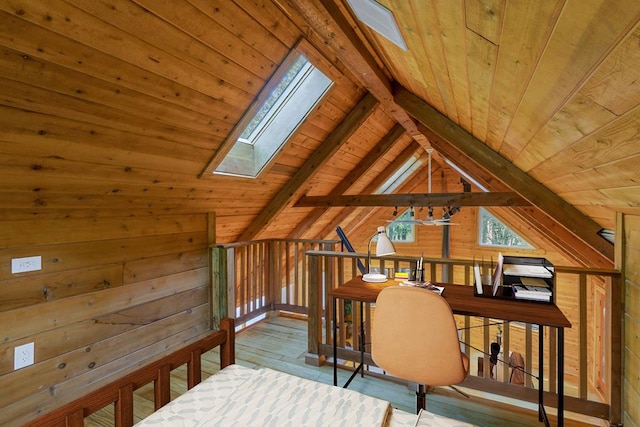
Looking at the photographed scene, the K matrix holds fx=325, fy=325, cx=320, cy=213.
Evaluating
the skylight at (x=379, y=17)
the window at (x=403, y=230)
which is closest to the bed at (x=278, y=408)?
the skylight at (x=379, y=17)

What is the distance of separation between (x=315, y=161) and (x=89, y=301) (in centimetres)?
268

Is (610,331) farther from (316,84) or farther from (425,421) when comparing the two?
(316,84)

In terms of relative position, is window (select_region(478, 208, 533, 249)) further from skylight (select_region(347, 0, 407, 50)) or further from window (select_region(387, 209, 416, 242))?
skylight (select_region(347, 0, 407, 50))

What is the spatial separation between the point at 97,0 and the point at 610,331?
3.46 meters

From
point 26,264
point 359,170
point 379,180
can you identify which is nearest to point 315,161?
point 359,170

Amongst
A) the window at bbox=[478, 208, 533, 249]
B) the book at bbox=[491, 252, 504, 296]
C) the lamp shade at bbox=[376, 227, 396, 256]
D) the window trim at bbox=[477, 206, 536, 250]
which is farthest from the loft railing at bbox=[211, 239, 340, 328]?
the window at bbox=[478, 208, 533, 249]

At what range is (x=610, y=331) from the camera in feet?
7.04

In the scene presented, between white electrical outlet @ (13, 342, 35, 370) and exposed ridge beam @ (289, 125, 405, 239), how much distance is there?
3830 millimetres

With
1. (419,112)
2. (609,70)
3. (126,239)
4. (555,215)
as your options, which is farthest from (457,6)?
(126,239)

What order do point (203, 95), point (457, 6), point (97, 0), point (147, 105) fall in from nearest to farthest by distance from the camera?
point (457, 6)
point (97, 0)
point (147, 105)
point (203, 95)

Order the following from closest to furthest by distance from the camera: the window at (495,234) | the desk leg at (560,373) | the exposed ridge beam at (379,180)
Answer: the desk leg at (560,373) → the exposed ridge beam at (379,180) → the window at (495,234)

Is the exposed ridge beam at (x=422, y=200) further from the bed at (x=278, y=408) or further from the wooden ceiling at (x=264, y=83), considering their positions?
the bed at (x=278, y=408)

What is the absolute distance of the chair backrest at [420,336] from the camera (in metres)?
1.63

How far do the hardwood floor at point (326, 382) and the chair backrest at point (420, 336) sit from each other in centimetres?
86
